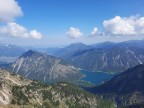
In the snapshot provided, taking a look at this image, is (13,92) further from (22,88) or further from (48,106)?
(48,106)

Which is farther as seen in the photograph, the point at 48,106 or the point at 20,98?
the point at 48,106

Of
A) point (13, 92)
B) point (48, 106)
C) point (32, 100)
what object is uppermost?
point (13, 92)

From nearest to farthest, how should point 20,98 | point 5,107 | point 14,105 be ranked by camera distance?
point 5,107
point 14,105
point 20,98

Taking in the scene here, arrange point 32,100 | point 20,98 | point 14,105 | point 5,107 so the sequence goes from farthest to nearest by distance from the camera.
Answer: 1. point 32,100
2. point 20,98
3. point 14,105
4. point 5,107

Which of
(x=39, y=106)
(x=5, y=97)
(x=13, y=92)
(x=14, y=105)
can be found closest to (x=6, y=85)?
(x=13, y=92)

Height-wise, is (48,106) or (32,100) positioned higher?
(32,100)

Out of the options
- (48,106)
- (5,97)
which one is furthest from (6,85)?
(48,106)

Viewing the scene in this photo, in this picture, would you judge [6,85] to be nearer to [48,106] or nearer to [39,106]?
[39,106]

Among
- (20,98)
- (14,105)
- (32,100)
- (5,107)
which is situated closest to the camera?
(5,107)

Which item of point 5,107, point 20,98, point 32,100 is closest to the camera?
point 5,107

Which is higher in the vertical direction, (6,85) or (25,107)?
(6,85)
